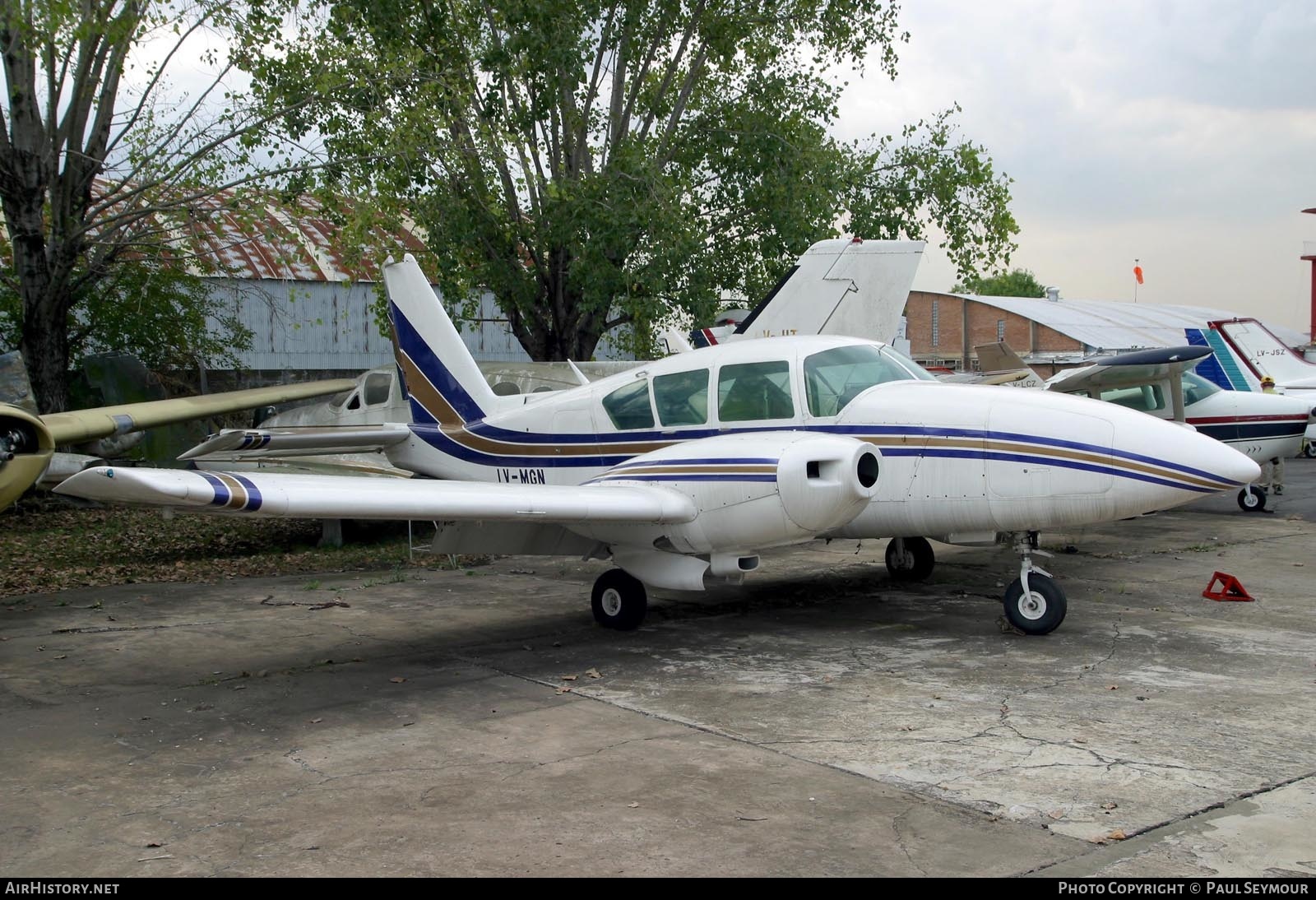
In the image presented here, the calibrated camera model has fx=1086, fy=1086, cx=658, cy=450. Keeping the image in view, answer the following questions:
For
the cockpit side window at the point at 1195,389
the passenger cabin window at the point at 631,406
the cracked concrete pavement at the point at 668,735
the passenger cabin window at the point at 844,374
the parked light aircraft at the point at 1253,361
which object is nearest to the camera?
the cracked concrete pavement at the point at 668,735

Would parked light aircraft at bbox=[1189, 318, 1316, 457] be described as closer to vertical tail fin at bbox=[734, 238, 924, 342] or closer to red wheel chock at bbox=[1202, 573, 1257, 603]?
vertical tail fin at bbox=[734, 238, 924, 342]

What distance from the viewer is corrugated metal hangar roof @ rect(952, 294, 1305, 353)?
44656 millimetres

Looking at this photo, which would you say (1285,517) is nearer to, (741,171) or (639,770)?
(741,171)

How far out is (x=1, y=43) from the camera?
42.6 feet

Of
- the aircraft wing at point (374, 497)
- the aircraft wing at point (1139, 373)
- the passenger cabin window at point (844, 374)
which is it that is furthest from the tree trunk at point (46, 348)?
the aircraft wing at point (1139, 373)

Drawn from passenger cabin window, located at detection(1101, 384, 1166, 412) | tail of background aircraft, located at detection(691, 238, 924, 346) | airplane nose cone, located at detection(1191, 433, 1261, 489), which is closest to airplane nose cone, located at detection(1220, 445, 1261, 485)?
airplane nose cone, located at detection(1191, 433, 1261, 489)

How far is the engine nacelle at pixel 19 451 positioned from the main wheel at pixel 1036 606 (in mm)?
7704

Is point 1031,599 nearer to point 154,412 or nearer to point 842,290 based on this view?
point 842,290

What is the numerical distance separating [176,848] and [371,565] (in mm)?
8749

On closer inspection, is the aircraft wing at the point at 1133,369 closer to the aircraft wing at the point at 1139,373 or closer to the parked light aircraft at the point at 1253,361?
the aircraft wing at the point at 1139,373

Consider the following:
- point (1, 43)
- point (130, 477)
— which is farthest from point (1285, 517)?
point (1, 43)

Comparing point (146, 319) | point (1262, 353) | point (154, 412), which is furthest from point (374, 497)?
point (1262, 353)

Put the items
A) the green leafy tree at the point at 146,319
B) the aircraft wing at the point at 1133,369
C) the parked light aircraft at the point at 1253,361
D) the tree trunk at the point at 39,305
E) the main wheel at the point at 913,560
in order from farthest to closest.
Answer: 1. the parked light aircraft at the point at 1253,361
2. the green leafy tree at the point at 146,319
3. the tree trunk at the point at 39,305
4. the aircraft wing at the point at 1133,369
5. the main wheel at the point at 913,560

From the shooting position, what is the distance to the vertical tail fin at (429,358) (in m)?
11.2
